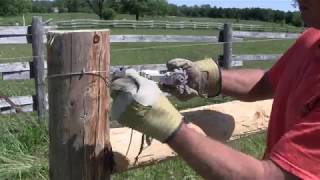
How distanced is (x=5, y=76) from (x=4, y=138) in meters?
3.54

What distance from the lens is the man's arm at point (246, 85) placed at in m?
2.89

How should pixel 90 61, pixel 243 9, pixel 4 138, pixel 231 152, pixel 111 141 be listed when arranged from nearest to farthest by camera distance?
pixel 231 152
pixel 90 61
pixel 111 141
pixel 4 138
pixel 243 9

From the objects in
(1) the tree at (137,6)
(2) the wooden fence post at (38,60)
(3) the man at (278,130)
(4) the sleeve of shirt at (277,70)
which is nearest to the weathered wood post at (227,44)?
(2) the wooden fence post at (38,60)

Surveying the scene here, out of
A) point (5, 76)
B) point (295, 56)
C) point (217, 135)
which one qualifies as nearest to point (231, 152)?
point (295, 56)

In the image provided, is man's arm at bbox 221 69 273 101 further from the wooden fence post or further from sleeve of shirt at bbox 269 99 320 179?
the wooden fence post

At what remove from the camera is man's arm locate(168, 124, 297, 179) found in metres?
1.87

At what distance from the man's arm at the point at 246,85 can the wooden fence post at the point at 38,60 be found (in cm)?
540

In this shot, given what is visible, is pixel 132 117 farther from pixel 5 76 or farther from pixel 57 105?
pixel 5 76

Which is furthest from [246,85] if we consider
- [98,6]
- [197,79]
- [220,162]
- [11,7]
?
[98,6]

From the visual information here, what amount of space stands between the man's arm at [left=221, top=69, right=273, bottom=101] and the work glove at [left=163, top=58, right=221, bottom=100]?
0.05 m

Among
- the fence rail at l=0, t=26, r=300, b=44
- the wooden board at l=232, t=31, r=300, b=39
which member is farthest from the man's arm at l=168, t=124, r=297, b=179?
the wooden board at l=232, t=31, r=300, b=39

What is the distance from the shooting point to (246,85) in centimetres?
289

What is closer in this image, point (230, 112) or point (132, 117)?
point (132, 117)

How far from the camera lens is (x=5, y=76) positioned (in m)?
8.44
